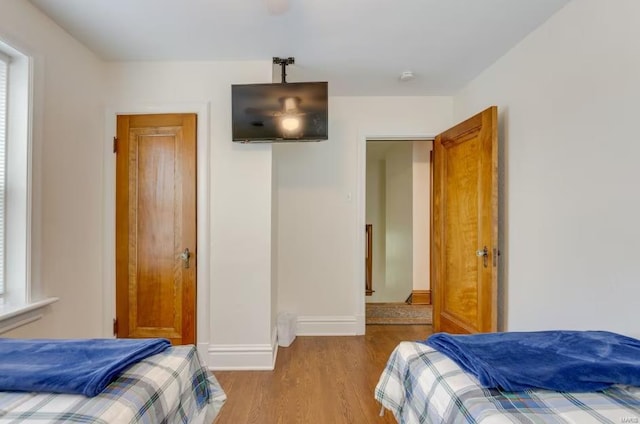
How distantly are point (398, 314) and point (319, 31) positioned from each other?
3.24m

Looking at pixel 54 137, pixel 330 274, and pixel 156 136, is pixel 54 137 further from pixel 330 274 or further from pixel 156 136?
pixel 330 274

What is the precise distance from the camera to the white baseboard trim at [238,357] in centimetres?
250

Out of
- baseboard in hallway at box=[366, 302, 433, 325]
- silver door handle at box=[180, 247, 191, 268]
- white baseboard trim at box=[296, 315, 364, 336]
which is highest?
silver door handle at box=[180, 247, 191, 268]

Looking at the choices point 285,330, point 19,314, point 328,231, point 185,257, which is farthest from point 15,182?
point 328,231

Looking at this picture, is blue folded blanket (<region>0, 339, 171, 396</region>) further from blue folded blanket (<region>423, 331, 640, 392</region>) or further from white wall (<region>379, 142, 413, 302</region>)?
white wall (<region>379, 142, 413, 302</region>)

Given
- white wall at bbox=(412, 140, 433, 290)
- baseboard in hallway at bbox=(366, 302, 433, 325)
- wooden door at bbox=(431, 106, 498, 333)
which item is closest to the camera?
wooden door at bbox=(431, 106, 498, 333)

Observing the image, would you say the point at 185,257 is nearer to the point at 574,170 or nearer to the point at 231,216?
the point at 231,216

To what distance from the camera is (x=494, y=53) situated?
95.0 inches

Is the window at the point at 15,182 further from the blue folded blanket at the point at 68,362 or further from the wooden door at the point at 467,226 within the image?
the wooden door at the point at 467,226

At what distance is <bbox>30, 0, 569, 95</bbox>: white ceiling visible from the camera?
186 cm

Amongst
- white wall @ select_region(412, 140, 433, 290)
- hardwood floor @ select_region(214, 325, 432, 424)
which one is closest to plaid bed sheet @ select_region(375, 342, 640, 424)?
hardwood floor @ select_region(214, 325, 432, 424)

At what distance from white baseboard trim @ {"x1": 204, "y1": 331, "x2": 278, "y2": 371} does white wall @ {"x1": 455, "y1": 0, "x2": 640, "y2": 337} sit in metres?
1.91

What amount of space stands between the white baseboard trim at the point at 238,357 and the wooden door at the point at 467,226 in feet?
5.55

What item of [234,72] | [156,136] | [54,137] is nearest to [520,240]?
[234,72]
